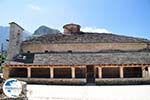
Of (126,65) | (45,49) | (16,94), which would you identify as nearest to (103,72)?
(126,65)

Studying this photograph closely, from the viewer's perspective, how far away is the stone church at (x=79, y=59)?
28875mm

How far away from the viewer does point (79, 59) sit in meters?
31.1

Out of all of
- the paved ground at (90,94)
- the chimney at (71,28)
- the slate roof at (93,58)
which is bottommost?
the paved ground at (90,94)

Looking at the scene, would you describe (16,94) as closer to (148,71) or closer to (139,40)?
(148,71)

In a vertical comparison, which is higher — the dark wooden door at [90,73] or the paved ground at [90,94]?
the dark wooden door at [90,73]

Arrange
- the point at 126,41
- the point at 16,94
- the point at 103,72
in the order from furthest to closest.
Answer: the point at 126,41 < the point at 103,72 < the point at 16,94

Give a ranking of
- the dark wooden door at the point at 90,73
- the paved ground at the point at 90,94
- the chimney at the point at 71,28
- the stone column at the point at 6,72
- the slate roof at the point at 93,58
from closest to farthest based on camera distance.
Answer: the paved ground at the point at 90,94
the dark wooden door at the point at 90,73
the slate roof at the point at 93,58
the stone column at the point at 6,72
the chimney at the point at 71,28

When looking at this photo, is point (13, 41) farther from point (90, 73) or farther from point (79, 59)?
point (90, 73)

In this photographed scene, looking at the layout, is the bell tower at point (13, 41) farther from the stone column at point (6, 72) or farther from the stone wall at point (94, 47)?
the stone wall at point (94, 47)

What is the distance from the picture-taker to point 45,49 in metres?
36.5

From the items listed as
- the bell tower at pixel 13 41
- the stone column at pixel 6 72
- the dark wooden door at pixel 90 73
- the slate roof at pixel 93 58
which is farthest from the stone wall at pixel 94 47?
the stone column at pixel 6 72

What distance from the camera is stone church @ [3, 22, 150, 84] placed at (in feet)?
94.7

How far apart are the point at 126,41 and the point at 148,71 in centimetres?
739

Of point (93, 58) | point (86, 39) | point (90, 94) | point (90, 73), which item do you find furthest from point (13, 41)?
point (90, 94)
